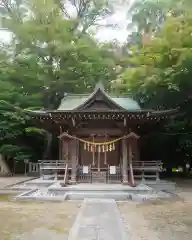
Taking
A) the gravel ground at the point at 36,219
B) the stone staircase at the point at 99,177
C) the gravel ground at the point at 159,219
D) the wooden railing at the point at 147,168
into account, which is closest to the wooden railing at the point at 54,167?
the stone staircase at the point at 99,177

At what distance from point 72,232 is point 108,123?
34.3ft

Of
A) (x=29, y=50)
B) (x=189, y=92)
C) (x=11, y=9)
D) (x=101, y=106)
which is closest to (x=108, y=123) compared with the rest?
(x=101, y=106)

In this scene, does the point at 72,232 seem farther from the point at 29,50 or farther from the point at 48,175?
the point at 29,50

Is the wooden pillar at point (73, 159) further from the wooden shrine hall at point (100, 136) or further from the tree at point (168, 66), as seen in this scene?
the tree at point (168, 66)

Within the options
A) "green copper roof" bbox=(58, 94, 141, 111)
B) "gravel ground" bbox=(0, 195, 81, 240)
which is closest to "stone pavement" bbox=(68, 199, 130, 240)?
"gravel ground" bbox=(0, 195, 81, 240)

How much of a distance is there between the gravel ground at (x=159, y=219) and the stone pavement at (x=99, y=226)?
0.31m

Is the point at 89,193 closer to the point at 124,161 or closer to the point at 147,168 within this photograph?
the point at 124,161

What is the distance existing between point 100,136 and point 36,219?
9.26 m

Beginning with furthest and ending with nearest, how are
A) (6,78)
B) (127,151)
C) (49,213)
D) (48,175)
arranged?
(6,78)
(48,175)
(127,151)
(49,213)

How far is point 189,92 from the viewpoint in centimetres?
1731

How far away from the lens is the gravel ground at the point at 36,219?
676 cm

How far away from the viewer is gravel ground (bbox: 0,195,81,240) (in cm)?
676

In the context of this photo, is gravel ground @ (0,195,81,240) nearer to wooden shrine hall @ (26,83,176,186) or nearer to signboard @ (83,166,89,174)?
signboard @ (83,166,89,174)

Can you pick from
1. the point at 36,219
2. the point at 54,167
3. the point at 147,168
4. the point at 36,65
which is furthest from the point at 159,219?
the point at 36,65
